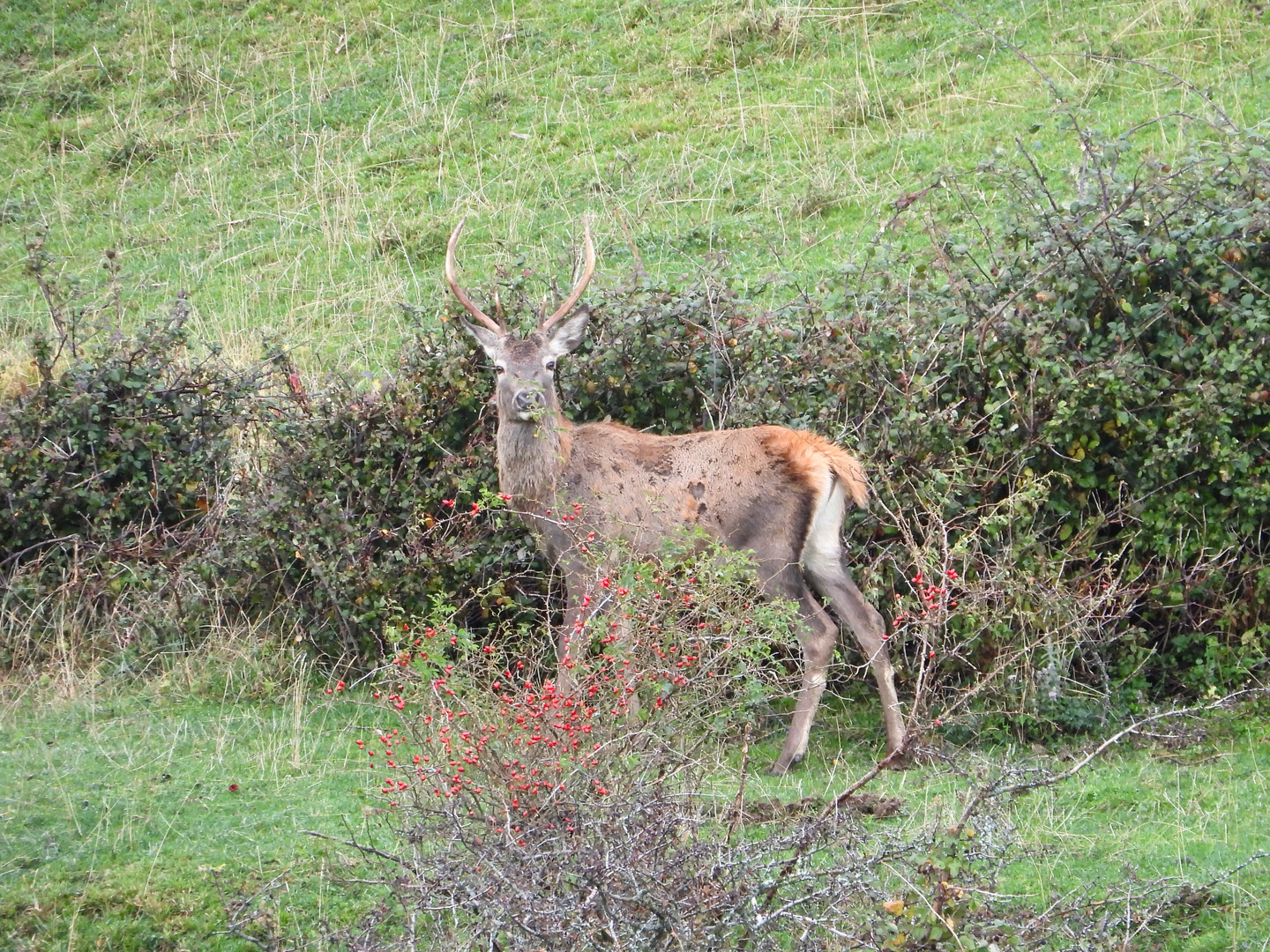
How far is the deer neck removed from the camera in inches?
331

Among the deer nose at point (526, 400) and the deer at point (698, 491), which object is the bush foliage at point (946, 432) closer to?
the deer at point (698, 491)

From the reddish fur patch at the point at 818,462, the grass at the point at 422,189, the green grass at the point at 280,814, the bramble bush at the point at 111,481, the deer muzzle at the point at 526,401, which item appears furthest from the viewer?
the bramble bush at the point at 111,481

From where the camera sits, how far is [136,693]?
28.1 ft

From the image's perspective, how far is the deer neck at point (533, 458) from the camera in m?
8.41

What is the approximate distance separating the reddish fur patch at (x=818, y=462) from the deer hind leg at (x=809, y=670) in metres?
0.54

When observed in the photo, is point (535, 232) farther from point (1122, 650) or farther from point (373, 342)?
point (1122, 650)

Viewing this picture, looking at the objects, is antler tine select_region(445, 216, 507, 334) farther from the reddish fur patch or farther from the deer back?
the reddish fur patch

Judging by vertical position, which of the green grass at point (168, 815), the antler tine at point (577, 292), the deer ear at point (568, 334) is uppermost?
the antler tine at point (577, 292)

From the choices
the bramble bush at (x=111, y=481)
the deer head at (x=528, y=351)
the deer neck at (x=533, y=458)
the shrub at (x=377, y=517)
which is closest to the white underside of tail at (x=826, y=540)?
the deer neck at (x=533, y=458)

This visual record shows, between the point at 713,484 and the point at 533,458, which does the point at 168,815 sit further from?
the point at 713,484

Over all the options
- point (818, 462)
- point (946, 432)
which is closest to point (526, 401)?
point (818, 462)

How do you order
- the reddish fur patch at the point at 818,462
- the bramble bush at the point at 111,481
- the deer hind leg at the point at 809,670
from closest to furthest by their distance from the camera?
the deer hind leg at the point at 809,670
the reddish fur patch at the point at 818,462
the bramble bush at the point at 111,481

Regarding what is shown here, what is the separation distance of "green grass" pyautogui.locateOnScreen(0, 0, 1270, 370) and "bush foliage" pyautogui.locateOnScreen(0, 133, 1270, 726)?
1794mm

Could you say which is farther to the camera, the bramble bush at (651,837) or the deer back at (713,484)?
the deer back at (713,484)
